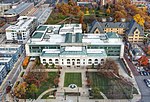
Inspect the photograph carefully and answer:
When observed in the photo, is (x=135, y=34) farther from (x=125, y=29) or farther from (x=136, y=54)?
(x=136, y=54)

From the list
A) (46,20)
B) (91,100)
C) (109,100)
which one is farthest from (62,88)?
(46,20)

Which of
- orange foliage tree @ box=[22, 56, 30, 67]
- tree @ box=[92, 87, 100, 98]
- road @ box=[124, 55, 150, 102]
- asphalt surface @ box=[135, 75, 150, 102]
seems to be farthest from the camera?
orange foliage tree @ box=[22, 56, 30, 67]

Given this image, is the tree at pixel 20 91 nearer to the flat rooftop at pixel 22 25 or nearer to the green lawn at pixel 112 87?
the green lawn at pixel 112 87

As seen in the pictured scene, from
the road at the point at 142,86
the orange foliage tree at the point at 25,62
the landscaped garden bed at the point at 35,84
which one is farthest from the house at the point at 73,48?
the road at the point at 142,86

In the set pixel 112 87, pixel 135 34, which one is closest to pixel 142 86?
pixel 112 87

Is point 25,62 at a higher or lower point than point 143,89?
higher

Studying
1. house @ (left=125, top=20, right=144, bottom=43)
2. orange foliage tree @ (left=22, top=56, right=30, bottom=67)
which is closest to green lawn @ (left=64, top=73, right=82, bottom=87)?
orange foliage tree @ (left=22, top=56, right=30, bottom=67)

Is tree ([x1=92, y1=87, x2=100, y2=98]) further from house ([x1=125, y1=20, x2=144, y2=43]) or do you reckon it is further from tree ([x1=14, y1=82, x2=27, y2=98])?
house ([x1=125, y1=20, x2=144, y2=43])

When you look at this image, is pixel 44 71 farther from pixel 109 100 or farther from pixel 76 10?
pixel 76 10
